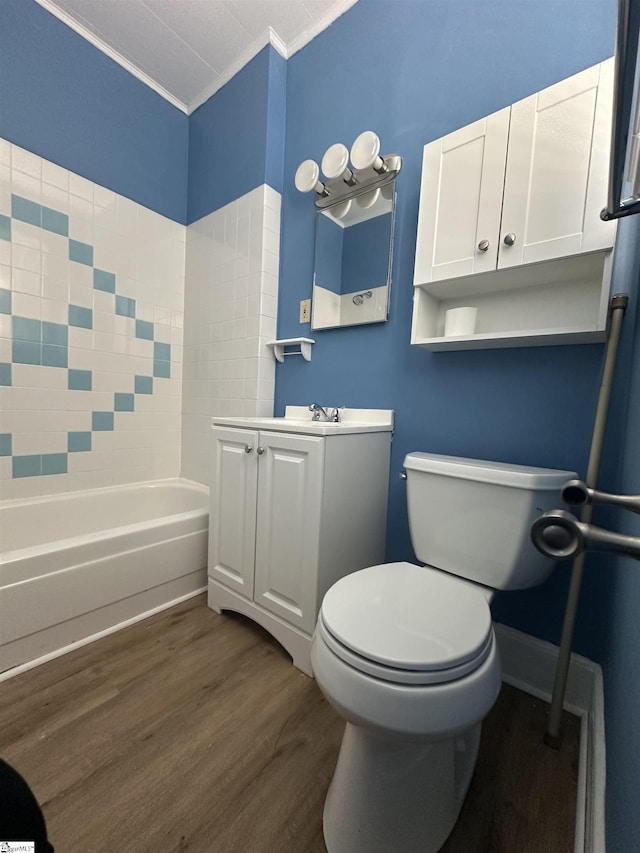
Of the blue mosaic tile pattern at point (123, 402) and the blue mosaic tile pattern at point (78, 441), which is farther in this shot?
the blue mosaic tile pattern at point (123, 402)

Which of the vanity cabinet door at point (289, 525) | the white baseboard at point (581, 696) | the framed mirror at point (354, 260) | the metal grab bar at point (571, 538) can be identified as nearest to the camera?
the metal grab bar at point (571, 538)

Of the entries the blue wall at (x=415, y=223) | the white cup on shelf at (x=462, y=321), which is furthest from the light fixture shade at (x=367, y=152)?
the white cup on shelf at (x=462, y=321)

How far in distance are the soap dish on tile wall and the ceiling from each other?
1443 mm

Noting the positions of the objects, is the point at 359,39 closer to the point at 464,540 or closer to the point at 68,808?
the point at 464,540

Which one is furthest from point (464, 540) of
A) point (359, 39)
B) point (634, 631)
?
point (359, 39)

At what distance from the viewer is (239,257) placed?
189cm

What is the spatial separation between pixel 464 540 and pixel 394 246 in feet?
3.83

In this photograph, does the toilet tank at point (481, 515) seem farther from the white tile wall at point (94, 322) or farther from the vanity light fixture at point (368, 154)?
the white tile wall at point (94, 322)

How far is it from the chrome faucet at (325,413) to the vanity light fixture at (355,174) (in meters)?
0.91

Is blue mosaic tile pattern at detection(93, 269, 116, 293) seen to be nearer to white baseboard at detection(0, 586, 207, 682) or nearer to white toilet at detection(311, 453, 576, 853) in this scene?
white baseboard at detection(0, 586, 207, 682)

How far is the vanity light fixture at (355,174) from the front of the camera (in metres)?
1.38

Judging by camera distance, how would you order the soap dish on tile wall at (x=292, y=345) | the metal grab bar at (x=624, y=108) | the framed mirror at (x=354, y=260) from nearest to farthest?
the metal grab bar at (x=624, y=108), the framed mirror at (x=354, y=260), the soap dish on tile wall at (x=292, y=345)

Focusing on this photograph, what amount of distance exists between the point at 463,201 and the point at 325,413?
3.00 ft

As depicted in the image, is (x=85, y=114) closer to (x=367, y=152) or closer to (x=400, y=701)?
(x=367, y=152)
